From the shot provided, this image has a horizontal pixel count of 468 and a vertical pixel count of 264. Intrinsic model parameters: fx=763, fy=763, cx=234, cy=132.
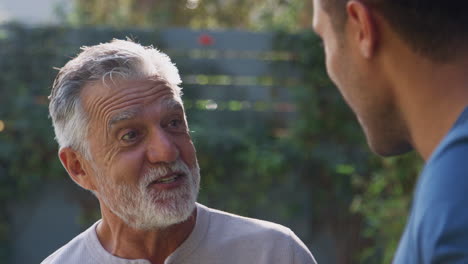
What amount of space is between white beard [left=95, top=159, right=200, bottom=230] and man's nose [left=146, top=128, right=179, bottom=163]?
3 cm

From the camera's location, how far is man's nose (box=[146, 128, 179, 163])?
223 cm

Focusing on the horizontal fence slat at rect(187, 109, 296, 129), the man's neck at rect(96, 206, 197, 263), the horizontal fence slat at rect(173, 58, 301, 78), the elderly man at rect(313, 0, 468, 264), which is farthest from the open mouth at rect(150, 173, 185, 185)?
the horizontal fence slat at rect(173, 58, 301, 78)

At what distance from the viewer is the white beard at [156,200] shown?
2238 mm

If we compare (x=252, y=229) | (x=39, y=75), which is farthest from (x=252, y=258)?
(x=39, y=75)

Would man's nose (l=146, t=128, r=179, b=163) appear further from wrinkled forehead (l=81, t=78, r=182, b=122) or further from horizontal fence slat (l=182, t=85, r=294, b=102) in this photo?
horizontal fence slat (l=182, t=85, r=294, b=102)

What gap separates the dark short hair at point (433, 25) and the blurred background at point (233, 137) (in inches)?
181

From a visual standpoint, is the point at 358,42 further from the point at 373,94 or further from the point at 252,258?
the point at 252,258

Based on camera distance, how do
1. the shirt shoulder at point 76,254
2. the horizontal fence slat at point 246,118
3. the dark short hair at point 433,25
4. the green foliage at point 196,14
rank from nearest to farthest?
the dark short hair at point 433,25, the shirt shoulder at point 76,254, the horizontal fence slat at point 246,118, the green foliage at point 196,14

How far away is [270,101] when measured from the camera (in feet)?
20.6

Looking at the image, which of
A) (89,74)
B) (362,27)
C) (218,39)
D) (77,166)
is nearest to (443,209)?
(362,27)

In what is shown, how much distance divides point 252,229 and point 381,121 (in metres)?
1.13

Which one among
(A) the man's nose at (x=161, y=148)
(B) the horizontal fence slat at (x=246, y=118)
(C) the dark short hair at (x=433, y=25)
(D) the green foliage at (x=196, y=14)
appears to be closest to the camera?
(C) the dark short hair at (x=433, y=25)

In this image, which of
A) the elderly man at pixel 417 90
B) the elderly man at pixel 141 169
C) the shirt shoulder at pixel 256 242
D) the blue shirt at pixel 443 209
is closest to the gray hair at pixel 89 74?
the elderly man at pixel 141 169

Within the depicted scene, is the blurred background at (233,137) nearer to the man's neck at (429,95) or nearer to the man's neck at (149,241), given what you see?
the man's neck at (149,241)
